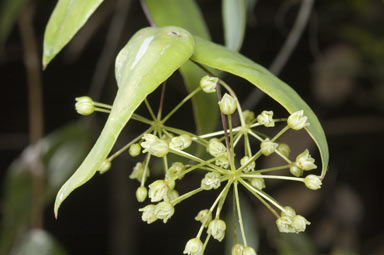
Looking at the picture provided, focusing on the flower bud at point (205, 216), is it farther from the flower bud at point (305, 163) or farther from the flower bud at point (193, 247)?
the flower bud at point (305, 163)

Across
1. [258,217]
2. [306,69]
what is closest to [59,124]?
[258,217]

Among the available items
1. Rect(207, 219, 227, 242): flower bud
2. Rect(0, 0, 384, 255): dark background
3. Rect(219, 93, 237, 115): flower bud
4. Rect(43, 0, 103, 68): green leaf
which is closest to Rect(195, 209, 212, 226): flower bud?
Rect(207, 219, 227, 242): flower bud

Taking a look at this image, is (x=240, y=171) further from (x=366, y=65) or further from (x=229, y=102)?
(x=366, y=65)

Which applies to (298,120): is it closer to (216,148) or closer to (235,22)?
(216,148)

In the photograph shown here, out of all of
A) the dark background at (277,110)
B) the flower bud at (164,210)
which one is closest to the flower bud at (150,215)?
the flower bud at (164,210)

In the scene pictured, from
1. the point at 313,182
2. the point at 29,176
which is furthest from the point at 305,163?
the point at 29,176
